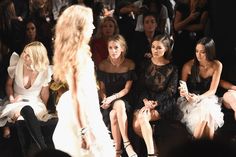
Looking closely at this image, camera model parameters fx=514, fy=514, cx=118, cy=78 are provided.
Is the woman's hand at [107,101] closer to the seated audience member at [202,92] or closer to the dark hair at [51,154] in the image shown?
the seated audience member at [202,92]

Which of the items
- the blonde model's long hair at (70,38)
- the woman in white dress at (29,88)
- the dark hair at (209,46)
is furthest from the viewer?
the woman in white dress at (29,88)

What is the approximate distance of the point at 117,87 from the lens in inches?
179

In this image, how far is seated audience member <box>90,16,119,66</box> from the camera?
4.52 m

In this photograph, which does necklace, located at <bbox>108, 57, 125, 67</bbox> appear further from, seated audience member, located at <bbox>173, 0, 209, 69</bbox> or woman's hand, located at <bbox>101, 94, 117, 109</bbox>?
seated audience member, located at <bbox>173, 0, 209, 69</bbox>

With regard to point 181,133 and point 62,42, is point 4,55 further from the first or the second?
point 181,133

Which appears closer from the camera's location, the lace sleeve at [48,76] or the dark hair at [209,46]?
the dark hair at [209,46]

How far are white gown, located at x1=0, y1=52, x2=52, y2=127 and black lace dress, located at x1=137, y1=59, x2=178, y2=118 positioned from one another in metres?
0.84

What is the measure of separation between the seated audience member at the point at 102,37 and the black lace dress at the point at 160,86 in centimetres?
39

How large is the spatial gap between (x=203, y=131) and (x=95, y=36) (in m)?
1.26

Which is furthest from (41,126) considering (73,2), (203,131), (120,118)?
(203,131)

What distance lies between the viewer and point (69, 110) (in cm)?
442

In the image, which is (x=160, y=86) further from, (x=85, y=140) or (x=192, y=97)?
(x=85, y=140)

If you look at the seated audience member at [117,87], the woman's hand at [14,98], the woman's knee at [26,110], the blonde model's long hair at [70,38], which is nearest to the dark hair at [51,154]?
the blonde model's long hair at [70,38]

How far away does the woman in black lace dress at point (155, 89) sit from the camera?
4484 mm
